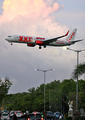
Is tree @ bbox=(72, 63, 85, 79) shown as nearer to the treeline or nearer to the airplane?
the airplane

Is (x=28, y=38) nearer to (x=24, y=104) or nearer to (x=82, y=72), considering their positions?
(x=82, y=72)

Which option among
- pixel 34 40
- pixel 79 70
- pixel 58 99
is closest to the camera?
pixel 79 70

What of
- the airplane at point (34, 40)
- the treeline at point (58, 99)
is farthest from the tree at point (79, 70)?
the treeline at point (58, 99)

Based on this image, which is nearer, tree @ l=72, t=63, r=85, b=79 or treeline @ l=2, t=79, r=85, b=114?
tree @ l=72, t=63, r=85, b=79

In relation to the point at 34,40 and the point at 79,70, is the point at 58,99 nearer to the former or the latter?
the point at 34,40

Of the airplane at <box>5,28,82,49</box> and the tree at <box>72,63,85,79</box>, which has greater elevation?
the airplane at <box>5,28,82,49</box>

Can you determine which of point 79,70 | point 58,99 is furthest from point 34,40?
point 58,99

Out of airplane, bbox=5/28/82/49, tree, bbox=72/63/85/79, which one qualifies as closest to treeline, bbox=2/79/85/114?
airplane, bbox=5/28/82/49

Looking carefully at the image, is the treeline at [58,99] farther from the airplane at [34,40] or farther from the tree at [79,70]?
the tree at [79,70]

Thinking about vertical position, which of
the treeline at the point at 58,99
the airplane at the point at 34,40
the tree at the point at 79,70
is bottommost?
the treeline at the point at 58,99

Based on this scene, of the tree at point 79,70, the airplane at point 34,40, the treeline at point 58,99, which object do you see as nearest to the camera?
the tree at point 79,70

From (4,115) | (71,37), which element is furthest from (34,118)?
(71,37)

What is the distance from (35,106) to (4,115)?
218ft

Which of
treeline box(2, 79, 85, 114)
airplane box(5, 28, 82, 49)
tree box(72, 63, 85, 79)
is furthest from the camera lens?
treeline box(2, 79, 85, 114)
